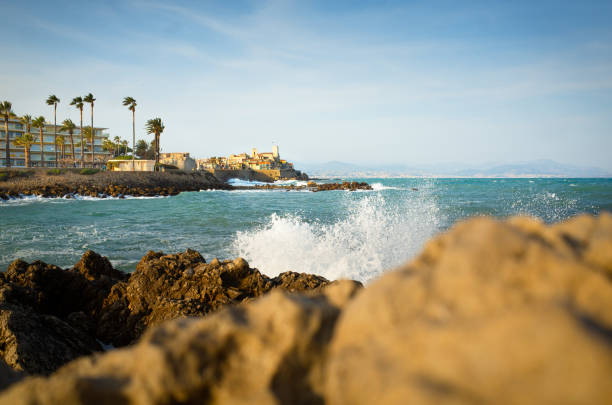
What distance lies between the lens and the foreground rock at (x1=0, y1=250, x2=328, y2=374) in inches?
196

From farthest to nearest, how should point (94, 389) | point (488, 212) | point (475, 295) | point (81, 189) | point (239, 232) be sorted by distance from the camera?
point (81, 189)
point (488, 212)
point (239, 232)
point (94, 389)
point (475, 295)

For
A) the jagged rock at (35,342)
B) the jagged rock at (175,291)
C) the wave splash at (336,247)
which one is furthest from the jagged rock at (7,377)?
the wave splash at (336,247)

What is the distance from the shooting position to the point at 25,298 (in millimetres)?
5145

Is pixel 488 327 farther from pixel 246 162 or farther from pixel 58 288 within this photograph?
pixel 246 162

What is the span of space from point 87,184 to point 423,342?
4915 cm

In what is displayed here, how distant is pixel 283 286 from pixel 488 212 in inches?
739

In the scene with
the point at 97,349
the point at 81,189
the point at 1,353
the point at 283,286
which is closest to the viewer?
the point at 1,353

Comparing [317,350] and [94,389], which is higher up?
[317,350]

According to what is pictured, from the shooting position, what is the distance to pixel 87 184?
42469 millimetres

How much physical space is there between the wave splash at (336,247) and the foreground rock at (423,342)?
7554 millimetres

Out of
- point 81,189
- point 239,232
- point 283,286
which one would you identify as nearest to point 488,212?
point 239,232

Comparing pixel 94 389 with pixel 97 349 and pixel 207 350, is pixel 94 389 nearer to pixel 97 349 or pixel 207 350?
pixel 207 350

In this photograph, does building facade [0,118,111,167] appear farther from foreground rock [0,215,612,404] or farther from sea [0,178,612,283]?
foreground rock [0,215,612,404]

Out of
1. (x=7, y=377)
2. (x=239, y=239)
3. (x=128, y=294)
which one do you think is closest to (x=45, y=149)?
(x=239, y=239)
